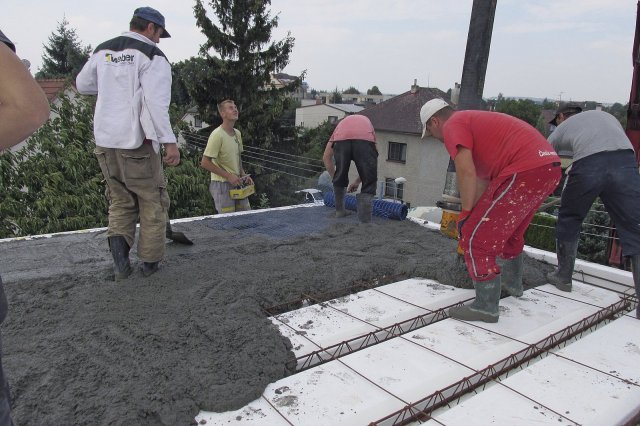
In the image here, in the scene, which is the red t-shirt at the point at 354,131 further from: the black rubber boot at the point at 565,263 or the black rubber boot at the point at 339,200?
the black rubber boot at the point at 565,263

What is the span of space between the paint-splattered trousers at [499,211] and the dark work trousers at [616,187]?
0.54 metres

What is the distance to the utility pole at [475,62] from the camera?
312cm

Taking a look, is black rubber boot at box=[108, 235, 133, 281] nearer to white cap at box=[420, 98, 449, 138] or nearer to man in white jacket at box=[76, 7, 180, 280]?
man in white jacket at box=[76, 7, 180, 280]

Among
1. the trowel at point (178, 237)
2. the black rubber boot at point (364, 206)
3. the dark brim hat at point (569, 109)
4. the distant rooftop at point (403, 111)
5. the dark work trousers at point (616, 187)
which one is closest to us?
the dark work trousers at point (616, 187)

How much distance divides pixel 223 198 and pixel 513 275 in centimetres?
302

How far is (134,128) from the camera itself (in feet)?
8.04

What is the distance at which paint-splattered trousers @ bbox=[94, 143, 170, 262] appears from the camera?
254 cm

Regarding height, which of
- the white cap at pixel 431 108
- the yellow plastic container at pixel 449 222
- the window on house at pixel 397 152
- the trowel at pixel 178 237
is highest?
the white cap at pixel 431 108

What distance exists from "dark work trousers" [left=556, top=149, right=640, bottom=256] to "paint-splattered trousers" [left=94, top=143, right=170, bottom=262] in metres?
2.46

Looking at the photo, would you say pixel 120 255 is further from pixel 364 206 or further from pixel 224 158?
pixel 364 206

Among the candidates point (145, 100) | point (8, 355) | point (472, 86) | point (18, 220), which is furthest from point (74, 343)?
point (18, 220)

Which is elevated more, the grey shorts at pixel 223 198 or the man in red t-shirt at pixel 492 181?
the man in red t-shirt at pixel 492 181

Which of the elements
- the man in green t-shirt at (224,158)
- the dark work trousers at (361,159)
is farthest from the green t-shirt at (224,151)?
the dark work trousers at (361,159)

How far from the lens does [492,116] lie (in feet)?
7.39
